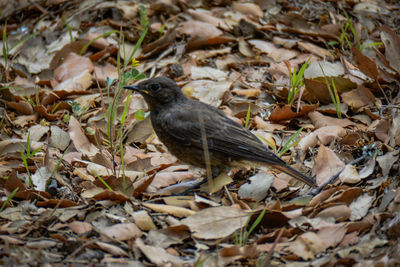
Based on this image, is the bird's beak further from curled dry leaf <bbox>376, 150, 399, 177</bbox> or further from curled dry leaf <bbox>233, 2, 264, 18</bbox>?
curled dry leaf <bbox>233, 2, 264, 18</bbox>

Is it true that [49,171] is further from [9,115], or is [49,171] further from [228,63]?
[228,63]

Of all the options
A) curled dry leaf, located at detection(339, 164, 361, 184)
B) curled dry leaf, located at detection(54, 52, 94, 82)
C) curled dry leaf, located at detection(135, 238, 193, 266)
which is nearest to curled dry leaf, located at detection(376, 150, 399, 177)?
curled dry leaf, located at detection(339, 164, 361, 184)

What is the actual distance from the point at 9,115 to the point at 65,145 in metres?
1.04

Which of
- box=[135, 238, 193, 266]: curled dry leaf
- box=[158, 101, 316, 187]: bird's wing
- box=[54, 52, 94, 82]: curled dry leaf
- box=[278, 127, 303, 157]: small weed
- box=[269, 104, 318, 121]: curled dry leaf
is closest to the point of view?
box=[135, 238, 193, 266]: curled dry leaf

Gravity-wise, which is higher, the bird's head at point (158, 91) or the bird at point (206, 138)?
the bird's head at point (158, 91)

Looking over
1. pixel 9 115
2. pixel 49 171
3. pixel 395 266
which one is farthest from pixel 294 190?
pixel 9 115

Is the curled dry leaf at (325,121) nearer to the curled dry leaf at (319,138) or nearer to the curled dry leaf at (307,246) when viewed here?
the curled dry leaf at (319,138)

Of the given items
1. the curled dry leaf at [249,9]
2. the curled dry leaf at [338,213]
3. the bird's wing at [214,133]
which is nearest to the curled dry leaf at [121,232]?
the bird's wing at [214,133]

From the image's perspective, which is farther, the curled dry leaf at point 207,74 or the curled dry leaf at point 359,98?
the curled dry leaf at point 207,74

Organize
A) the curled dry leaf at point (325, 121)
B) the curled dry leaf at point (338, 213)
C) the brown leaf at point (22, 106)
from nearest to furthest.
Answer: the curled dry leaf at point (338, 213) → the curled dry leaf at point (325, 121) → the brown leaf at point (22, 106)

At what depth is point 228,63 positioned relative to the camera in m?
6.61

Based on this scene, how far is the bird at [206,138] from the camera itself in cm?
470

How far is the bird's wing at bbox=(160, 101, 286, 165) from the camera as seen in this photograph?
4.70 m

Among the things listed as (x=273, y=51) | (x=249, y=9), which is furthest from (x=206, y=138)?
(x=249, y=9)
